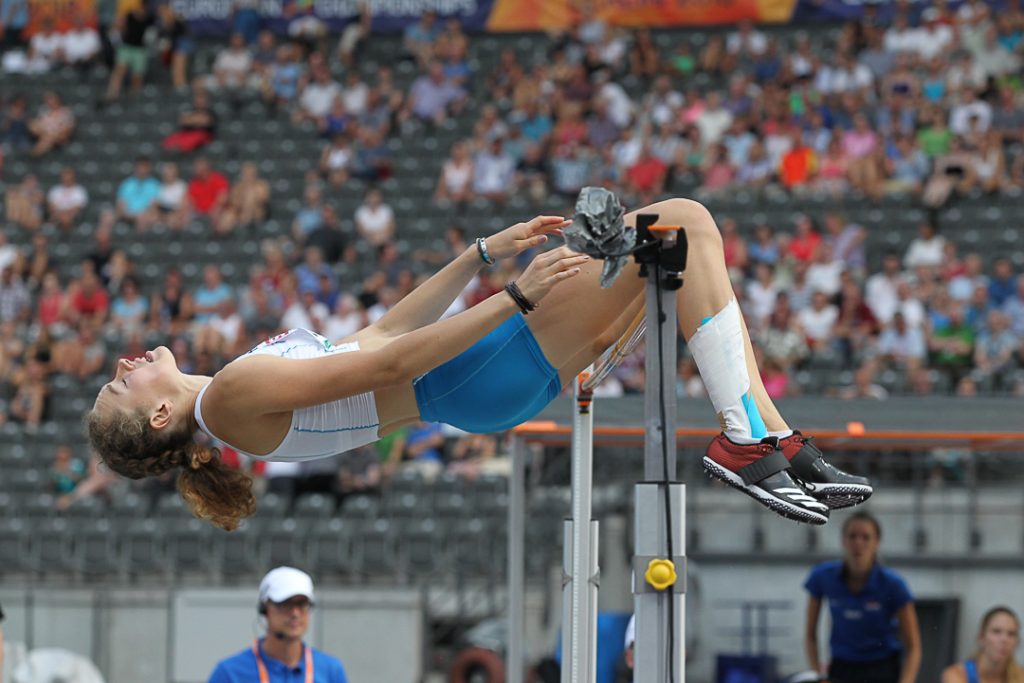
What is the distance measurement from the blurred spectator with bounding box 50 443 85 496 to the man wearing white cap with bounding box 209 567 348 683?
6.25 metres

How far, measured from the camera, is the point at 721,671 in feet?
30.8

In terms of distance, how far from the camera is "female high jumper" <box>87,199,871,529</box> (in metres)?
3.69

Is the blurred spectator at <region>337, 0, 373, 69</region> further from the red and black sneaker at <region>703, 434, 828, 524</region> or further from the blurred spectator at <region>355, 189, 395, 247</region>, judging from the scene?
the red and black sneaker at <region>703, 434, 828, 524</region>

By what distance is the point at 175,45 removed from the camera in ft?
58.4

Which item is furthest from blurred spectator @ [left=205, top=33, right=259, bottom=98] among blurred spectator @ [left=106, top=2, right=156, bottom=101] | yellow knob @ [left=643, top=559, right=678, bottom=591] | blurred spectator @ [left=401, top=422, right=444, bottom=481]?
yellow knob @ [left=643, top=559, right=678, bottom=591]

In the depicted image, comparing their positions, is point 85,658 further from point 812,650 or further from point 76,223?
point 76,223

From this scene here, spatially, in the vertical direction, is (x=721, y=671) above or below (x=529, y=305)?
below

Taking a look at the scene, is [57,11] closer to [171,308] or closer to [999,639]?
[171,308]

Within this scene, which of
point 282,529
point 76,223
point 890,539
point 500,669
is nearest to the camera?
point 500,669

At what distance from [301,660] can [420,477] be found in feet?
15.6

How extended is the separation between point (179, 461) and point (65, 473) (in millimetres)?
8214

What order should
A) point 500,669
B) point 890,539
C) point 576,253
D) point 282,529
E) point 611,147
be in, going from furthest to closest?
1. point 611,147
2. point 282,529
3. point 890,539
4. point 500,669
5. point 576,253

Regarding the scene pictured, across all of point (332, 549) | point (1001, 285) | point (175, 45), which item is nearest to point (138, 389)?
point (332, 549)

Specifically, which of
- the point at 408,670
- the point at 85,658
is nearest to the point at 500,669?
the point at 408,670
